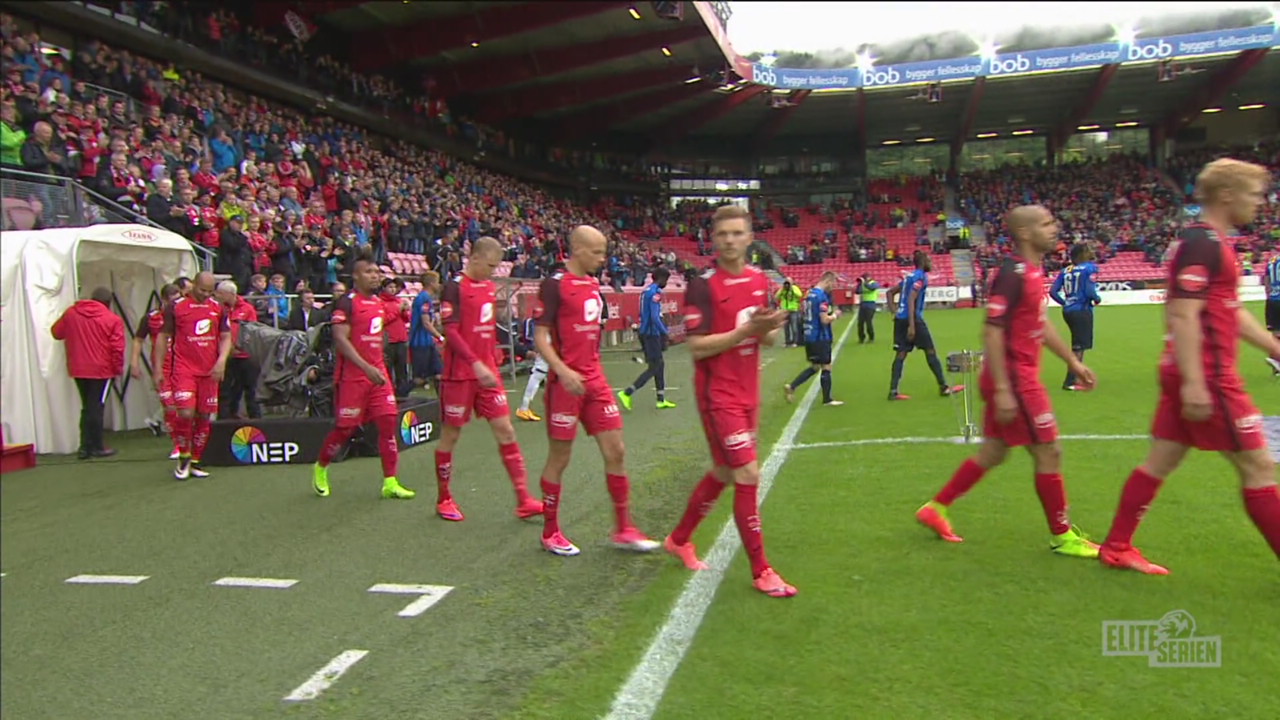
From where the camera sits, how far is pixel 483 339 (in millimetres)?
6195

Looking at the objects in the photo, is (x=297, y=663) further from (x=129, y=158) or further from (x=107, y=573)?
(x=129, y=158)

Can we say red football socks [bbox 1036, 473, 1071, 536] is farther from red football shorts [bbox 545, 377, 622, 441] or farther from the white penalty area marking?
the white penalty area marking

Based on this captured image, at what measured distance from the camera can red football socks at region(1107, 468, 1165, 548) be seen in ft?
13.3

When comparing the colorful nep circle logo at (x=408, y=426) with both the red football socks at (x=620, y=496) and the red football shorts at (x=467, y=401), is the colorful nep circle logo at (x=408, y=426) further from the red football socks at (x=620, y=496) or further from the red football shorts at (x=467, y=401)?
the red football socks at (x=620, y=496)

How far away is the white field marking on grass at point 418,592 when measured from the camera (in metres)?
4.21

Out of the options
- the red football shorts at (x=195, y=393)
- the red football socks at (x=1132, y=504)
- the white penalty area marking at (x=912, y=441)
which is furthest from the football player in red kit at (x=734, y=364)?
the red football shorts at (x=195, y=393)

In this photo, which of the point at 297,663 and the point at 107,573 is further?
the point at 107,573

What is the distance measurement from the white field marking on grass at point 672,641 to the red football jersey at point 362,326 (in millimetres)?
3204

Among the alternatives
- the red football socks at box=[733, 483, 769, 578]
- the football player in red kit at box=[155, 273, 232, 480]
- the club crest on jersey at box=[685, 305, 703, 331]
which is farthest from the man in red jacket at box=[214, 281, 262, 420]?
the red football socks at box=[733, 483, 769, 578]

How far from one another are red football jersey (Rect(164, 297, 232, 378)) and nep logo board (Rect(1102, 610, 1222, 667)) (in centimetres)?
769

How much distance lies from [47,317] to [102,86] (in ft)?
33.2

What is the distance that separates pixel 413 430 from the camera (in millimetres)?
9281

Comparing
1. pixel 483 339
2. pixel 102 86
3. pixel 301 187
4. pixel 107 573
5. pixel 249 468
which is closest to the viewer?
pixel 107 573

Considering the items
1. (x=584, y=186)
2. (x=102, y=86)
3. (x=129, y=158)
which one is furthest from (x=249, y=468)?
(x=584, y=186)
